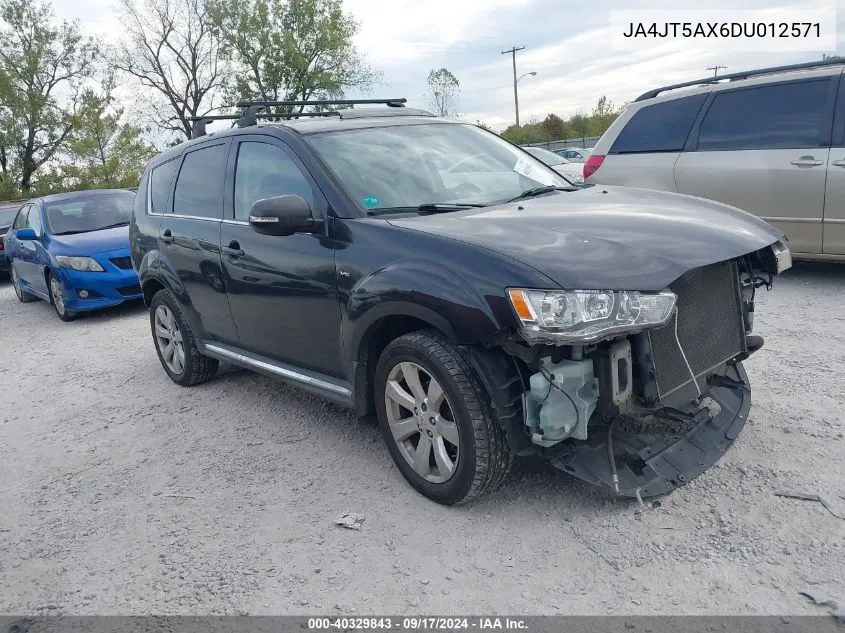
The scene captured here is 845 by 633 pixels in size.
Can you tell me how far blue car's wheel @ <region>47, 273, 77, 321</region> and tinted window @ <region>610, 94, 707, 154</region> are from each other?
22.3ft

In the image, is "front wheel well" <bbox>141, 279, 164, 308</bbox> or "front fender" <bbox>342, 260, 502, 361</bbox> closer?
"front fender" <bbox>342, 260, 502, 361</bbox>

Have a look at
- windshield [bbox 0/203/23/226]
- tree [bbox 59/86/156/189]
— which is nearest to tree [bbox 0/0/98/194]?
tree [bbox 59/86/156/189]

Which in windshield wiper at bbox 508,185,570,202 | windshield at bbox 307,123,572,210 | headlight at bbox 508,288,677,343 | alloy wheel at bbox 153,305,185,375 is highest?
windshield at bbox 307,123,572,210

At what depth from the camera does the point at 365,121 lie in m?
4.28

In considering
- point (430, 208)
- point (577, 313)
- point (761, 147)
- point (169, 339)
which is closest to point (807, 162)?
point (761, 147)

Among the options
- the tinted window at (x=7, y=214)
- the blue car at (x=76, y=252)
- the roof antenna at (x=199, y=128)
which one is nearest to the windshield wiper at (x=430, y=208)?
the roof antenna at (x=199, y=128)

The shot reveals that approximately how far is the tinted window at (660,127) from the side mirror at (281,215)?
4.87m

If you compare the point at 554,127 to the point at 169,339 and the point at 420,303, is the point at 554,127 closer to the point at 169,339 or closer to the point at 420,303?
the point at 169,339

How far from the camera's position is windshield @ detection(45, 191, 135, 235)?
31.3 feet

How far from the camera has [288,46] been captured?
4284 centimetres

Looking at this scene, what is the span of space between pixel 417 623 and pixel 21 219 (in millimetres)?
10647

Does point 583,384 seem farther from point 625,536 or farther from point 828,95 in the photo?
point 828,95

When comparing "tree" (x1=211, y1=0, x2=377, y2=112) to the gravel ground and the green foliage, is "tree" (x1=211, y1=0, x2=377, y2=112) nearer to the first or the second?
the green foliage

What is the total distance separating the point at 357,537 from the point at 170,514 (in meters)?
1.05
